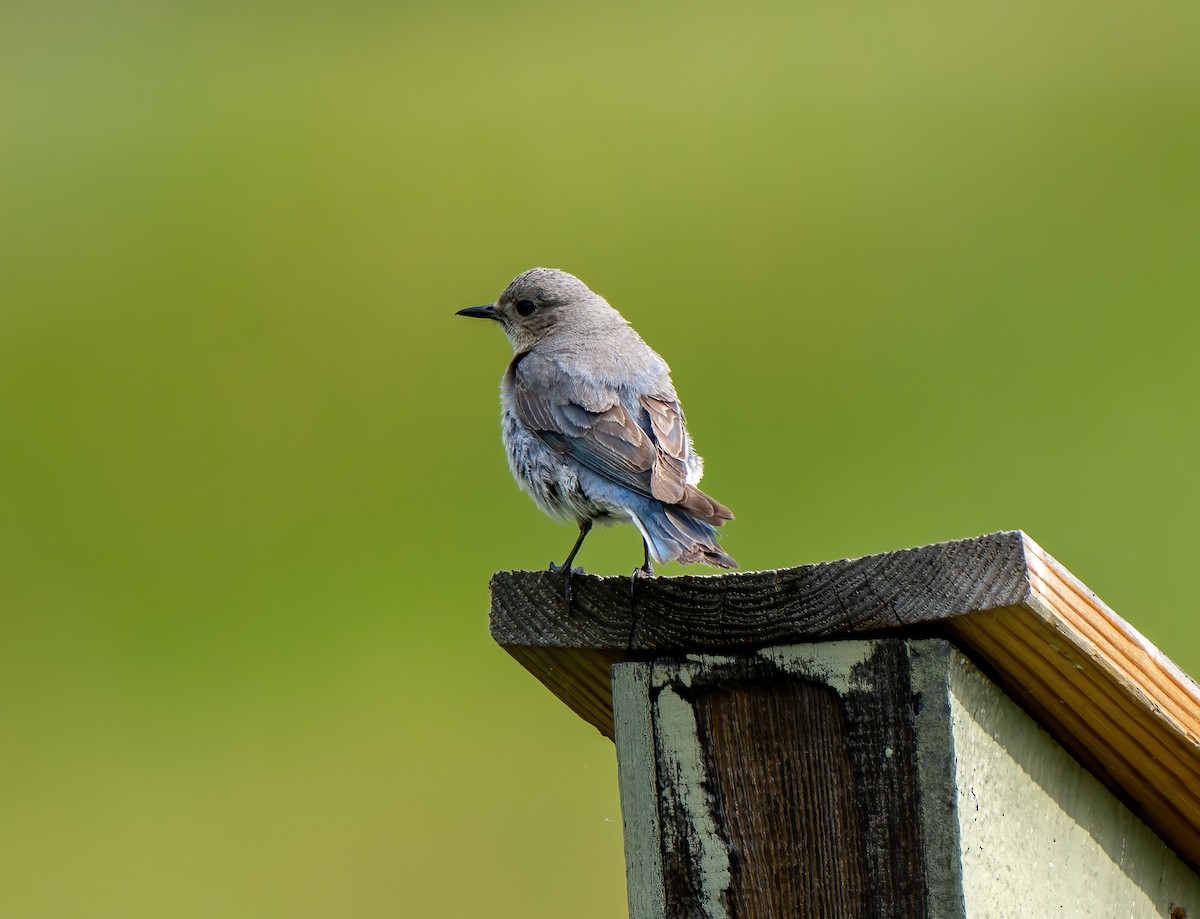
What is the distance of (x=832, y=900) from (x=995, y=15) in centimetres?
1293

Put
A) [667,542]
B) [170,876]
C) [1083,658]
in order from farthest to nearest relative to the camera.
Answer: [170,876], [667,542], [1083,658]

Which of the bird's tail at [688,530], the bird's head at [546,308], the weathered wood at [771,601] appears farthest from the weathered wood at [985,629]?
the bird's head at [546,308]

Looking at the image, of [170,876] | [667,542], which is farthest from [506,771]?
[667,542]

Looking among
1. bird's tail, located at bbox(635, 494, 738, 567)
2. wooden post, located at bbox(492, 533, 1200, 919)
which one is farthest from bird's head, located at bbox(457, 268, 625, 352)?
wooden post, located at bbox(492, 533, 1200, 919)

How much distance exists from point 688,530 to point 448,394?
726 centimetres

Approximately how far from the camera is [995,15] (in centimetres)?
1441

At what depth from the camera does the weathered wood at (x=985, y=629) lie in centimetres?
270

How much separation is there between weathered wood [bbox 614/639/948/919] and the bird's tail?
96cm

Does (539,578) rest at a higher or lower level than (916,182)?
lower

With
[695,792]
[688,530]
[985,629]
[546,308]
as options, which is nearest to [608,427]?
[688,530]

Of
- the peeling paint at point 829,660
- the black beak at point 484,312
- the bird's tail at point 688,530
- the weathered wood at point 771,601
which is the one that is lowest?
the peeling paint at point 829,660

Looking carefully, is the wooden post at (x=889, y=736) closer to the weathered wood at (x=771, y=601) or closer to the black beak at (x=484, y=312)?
the weathered wood at (x=771, y=601)

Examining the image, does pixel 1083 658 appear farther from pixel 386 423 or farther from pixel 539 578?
pixel 386 423

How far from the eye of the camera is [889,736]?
288cm
